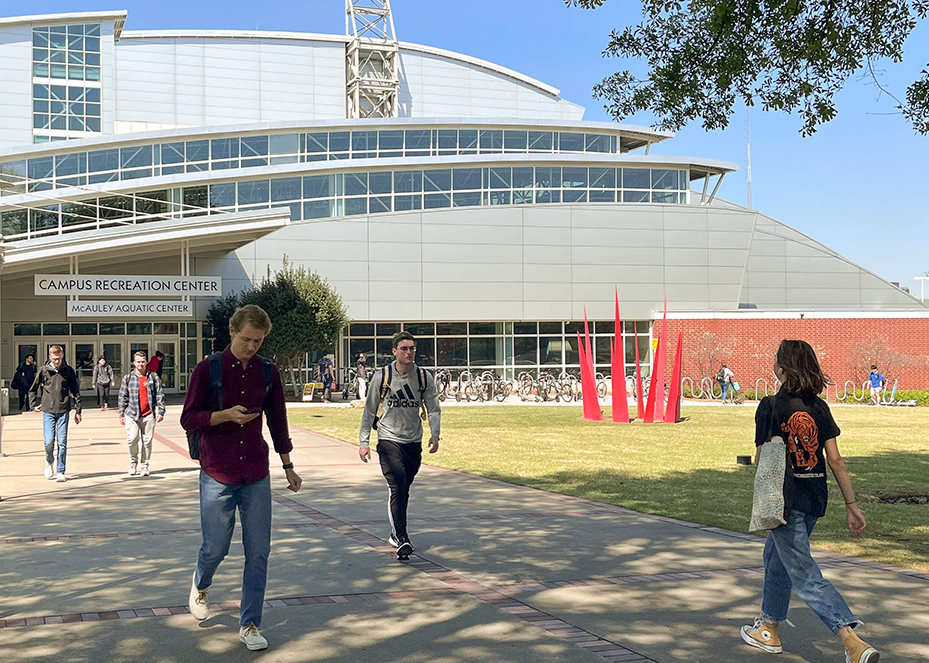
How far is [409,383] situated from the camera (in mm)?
7652

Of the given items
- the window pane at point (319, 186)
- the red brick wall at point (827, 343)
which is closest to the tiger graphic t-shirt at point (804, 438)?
the red brick wall at point (827, 343)

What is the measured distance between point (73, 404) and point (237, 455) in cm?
843

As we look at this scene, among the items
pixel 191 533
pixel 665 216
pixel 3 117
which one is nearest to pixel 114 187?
pixel 3 117

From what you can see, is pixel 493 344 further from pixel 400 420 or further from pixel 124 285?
pixel 400 420

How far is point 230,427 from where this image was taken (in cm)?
518

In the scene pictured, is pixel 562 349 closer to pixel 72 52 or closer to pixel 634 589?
pixel 72 52

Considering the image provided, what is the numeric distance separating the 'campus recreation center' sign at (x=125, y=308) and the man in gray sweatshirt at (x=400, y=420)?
22527 mm

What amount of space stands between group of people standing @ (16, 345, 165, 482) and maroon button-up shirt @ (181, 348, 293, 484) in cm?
762

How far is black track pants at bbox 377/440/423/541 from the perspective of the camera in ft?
24.2

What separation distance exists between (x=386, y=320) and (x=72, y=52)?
22653 millimetres

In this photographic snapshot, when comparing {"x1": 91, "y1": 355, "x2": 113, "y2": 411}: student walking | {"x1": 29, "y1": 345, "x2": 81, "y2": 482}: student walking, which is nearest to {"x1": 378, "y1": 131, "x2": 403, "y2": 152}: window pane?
{"x1": 91, "y1": 355, "x2": 113, "y2": 411}: student walking

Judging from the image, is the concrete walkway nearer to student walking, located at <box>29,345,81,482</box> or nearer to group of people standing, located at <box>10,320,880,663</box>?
group of people standing, located at <box>10,320,880,663</box>

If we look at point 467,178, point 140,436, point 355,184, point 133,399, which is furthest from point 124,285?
point 133,399

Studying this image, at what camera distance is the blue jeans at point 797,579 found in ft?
15.5
